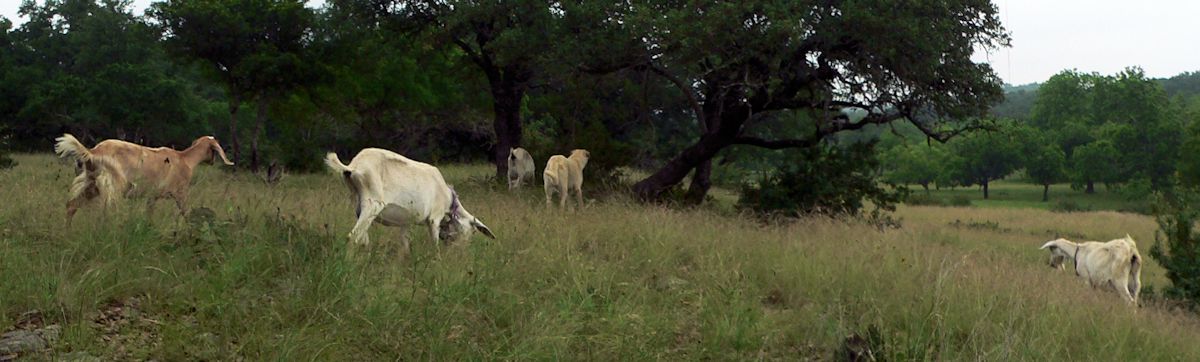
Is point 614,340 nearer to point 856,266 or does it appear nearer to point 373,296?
point 373,296

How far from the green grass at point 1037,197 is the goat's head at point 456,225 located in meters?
50.3

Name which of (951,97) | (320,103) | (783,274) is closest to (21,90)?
(320,103)

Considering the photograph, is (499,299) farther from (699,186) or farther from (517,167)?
(699,186)

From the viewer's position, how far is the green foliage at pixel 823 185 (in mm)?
18281

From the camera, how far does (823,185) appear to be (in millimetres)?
18375

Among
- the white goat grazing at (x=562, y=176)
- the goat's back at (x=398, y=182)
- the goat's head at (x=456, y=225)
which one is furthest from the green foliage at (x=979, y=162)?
the goat's back at (x=398, y=182)

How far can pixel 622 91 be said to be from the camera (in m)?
26.3

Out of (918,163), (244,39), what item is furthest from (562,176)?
(918,163)

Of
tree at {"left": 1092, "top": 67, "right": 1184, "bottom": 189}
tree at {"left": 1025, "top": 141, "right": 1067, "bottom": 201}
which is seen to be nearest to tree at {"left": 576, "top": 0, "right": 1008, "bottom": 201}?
tree at {"left": 1092, "top": 67, "right": 1184, "bottom": 189}

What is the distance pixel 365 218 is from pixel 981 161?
81.8 meters

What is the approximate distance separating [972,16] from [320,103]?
63.8 ft

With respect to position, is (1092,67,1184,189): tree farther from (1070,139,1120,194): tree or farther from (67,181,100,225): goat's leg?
(67,181,100,225): goat's leg

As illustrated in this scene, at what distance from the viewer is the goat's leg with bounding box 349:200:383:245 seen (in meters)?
6.15

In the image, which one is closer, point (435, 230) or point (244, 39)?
point (435, 230)
